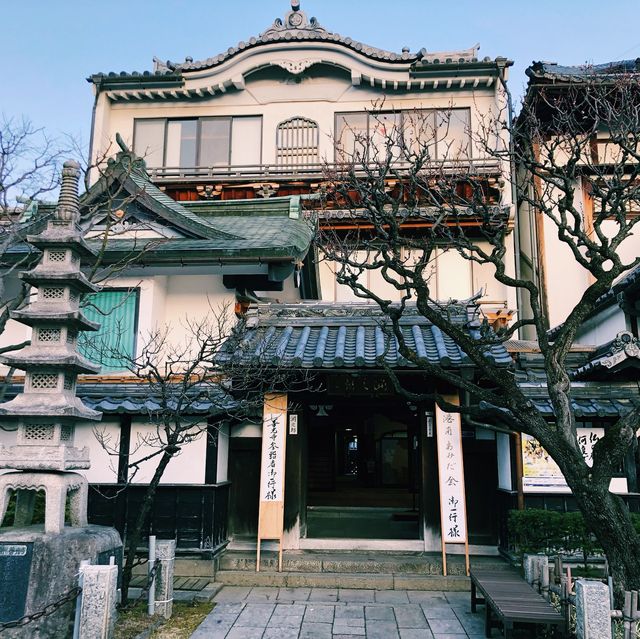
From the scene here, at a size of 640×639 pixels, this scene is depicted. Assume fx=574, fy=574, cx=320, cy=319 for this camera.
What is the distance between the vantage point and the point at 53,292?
328 inches

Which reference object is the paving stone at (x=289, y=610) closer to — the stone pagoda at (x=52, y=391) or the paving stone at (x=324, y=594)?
the paving stone at (x=324, y=594)

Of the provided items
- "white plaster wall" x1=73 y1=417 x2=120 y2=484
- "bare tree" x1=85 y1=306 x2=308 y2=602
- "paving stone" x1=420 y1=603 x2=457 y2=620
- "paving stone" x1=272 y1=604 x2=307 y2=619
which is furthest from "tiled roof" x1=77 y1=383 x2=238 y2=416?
"paving stone" x1=420 y1=603 x2=457 y2=620

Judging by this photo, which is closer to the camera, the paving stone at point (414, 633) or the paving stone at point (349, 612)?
the paving stone at point (414, 633)

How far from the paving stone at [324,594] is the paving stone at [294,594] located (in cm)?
9

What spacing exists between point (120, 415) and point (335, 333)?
4874mm

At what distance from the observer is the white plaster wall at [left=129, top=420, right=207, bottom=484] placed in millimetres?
11562

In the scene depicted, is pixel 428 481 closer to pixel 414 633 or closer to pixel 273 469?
pixel 273 469

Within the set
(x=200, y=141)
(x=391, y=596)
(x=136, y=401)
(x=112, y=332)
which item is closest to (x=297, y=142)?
(x=200, y=141)

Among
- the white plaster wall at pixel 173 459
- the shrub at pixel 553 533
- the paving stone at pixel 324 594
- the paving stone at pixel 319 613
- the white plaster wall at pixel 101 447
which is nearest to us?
the paving stone at pixel 319 613

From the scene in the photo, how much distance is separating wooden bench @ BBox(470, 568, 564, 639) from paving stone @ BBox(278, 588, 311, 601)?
2857 mm

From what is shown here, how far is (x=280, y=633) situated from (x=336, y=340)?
5.85m

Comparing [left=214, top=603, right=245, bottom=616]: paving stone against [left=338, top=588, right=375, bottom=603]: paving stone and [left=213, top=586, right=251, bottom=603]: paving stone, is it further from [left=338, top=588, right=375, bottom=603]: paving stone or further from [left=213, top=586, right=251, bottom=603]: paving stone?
[left=338, top=588, right=375, bottom=603]: paving stone

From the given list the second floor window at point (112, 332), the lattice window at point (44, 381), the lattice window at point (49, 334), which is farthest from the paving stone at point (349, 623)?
the second floor window at point (112, 332)

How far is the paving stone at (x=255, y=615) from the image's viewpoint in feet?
28.2
